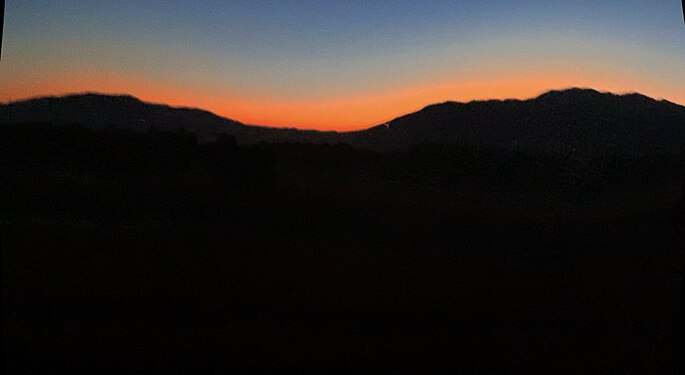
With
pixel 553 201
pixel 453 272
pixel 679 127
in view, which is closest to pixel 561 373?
pixel 453 272

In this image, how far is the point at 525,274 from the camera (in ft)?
13.0

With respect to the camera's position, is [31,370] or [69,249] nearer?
[31,370]

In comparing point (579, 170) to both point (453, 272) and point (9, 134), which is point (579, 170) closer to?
point (453, 272)

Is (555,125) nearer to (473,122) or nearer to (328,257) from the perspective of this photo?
(473,122)

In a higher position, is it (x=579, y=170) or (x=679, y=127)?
(x=679, y=127)

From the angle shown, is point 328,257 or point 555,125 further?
point 555,125

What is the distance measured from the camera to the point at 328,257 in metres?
3.94

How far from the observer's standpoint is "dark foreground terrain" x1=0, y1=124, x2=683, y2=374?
11.9ft

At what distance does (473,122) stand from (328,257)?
152 centimetres

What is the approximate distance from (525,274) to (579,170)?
1.00 meters

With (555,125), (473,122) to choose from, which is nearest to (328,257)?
(473,122)

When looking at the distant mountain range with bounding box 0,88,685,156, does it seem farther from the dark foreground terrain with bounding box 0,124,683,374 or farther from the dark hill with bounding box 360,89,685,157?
the dark foreground terrain with bounding box 0,124,683,374

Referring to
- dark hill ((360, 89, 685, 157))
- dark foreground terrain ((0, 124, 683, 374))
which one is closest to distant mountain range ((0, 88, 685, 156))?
dark hill ((360, 89, 685, 157))

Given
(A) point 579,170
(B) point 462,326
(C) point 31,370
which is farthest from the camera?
(A) point 579,170
